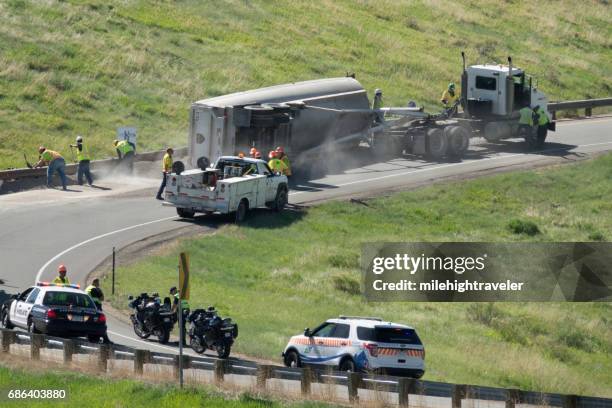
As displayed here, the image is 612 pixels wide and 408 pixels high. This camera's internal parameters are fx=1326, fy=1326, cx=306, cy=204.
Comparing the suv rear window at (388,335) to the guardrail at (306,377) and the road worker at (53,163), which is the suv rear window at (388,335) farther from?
the road worker at (53,163)

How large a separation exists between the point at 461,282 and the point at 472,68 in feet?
57.2

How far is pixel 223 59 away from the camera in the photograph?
6375cm

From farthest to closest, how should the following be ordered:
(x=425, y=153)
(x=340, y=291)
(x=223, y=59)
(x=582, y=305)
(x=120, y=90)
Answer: (x=223, y=59)
(x=120, y=90)
(x=425, y=153)
(x=582, y=305)
(x=340, y=291)

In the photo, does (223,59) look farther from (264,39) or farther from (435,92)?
(435,92)

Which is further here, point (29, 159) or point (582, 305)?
point (29, 159)

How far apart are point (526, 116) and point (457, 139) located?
3.48m

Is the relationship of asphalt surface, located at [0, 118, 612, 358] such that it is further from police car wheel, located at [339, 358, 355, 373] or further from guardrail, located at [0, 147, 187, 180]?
police car wheel, located at [339, 358, 355, 373]

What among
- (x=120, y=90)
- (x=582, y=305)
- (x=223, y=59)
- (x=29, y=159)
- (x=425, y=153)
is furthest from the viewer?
(x=223, y=59)

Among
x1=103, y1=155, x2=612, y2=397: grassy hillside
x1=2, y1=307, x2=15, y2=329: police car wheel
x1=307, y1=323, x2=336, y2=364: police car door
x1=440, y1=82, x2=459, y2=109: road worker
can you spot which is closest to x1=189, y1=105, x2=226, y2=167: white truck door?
x1=103, y1=155, x2=612, y2=397: grassy hillside

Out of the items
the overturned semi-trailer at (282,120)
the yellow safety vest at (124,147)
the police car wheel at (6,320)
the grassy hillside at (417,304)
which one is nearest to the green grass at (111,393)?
the police car wheel at (6,320)

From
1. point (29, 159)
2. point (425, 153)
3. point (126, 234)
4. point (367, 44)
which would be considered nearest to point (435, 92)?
point (367, 44)

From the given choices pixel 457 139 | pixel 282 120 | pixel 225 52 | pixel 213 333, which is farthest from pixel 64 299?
pixel 225 52

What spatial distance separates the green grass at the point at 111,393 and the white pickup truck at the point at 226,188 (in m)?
15.3

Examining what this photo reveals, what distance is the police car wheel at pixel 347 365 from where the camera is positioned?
24.3 metres
